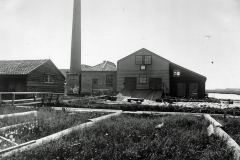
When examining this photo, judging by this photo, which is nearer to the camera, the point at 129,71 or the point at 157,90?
the point at 157,90

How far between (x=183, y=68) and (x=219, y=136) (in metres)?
22.6

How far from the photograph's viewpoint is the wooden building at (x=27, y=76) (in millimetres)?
24766

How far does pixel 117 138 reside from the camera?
499cm

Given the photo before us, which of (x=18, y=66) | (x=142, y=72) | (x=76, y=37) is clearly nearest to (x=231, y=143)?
(x=142, y=72)

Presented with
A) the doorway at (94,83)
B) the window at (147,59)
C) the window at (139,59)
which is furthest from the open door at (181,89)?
the doorway at (94,83)

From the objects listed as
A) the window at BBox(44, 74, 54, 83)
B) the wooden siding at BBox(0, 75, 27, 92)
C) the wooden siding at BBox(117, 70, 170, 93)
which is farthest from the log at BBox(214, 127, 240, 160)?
the window at BBox(44, 74, 54, 83)

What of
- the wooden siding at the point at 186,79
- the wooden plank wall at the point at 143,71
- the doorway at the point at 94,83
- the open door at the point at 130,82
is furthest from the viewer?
the doorway at the point at 94,83

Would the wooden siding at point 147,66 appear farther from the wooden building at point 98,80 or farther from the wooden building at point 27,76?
the wooden building at point 27,76

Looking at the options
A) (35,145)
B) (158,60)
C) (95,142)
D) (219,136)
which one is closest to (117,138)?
(95,142)

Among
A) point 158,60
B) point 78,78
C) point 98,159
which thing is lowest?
point 98,159

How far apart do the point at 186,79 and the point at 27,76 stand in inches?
773

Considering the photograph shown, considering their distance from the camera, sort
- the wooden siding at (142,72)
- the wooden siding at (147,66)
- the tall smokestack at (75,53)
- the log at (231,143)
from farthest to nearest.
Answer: the tall smokestack at (75,53) → the wooden siding at (147,66) → the wooden siding at (142,72) → the log at (231,143)

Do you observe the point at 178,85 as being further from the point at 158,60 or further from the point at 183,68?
the point at 158,60

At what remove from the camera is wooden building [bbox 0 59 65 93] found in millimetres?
24766
